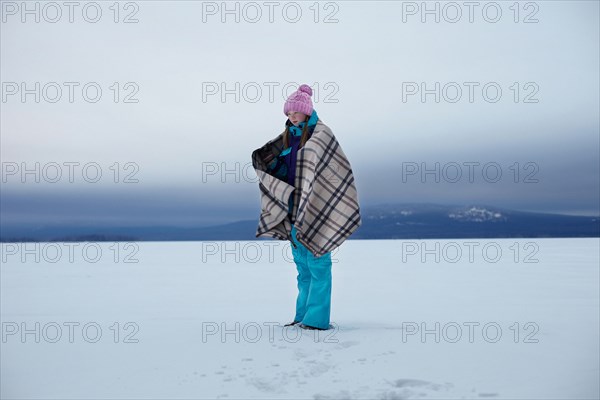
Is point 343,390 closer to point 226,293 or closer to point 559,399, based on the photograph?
point 559,399

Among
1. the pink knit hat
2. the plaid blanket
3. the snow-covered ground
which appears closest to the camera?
the snow-covered ground

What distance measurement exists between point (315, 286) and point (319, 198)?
681 mm

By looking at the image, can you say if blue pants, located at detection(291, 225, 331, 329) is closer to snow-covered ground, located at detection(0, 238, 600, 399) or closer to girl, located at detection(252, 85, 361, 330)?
girl, located at detection(252, 85, 361, 330)

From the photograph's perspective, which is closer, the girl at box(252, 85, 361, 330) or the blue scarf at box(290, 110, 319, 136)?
the girl at box(252, 85, 361, 330)

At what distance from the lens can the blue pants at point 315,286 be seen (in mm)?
3967

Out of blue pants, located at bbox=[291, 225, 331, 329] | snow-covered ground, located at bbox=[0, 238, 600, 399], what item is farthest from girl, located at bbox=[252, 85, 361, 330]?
snow-covered ground, located at bbox=[0, 238, 600, 399]

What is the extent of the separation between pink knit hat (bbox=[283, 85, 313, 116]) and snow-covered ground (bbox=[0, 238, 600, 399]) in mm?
1717

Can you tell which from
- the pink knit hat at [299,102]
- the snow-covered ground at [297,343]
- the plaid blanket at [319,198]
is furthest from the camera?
the pink knit hat at [299,102]

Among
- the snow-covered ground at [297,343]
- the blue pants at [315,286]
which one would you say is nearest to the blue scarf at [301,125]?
the blue pants at [315,286]

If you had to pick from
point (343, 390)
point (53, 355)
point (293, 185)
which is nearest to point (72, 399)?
point (53, 355)

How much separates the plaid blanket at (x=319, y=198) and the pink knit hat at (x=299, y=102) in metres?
0.16

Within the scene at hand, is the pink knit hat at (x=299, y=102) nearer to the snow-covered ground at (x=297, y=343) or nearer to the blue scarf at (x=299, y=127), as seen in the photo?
the blue scarf at (x=299, y=127)

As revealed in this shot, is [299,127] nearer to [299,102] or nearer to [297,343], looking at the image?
Answer: [299,102]

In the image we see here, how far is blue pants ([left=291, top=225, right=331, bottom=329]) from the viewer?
397cm
